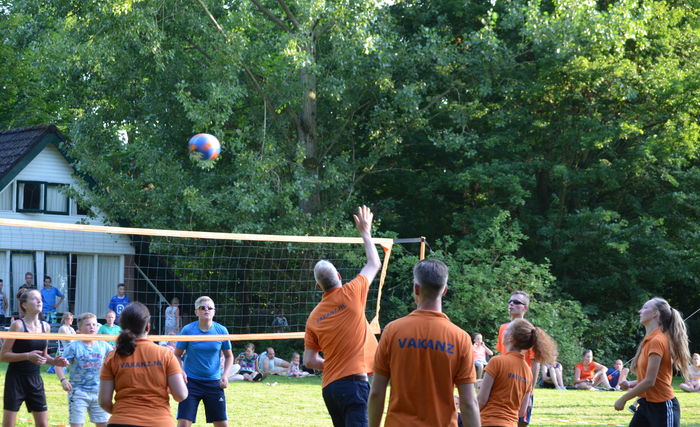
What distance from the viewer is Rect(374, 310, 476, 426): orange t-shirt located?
4.63 meters

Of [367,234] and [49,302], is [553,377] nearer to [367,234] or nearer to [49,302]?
[49,302]

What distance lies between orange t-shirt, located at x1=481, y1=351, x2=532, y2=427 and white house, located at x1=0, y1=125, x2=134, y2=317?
61.4 feet

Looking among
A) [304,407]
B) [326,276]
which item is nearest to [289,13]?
[304,407]

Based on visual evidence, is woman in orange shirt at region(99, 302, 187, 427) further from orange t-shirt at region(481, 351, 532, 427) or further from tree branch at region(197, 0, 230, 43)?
tree branch at region(197, 0, 230, 43)

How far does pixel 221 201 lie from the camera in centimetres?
2014

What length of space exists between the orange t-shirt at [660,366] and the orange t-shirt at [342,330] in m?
2.14

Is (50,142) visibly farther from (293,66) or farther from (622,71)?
(622,71)

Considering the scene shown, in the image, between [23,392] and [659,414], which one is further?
[23,392]

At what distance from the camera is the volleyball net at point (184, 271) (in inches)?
791

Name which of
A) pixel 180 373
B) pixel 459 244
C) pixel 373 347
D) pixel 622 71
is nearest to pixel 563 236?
pixel 459 244

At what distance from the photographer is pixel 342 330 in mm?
6516

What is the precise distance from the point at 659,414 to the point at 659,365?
0.39 m

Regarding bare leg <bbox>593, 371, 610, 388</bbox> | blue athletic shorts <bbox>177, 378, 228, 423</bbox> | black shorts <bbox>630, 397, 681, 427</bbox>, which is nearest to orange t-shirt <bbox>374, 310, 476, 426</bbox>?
black shorts <bbox>630, 397, 681, 427</bbox>

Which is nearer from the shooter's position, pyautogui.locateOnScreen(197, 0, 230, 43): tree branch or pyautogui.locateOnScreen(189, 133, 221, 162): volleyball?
pyautogui.locateOnScreen(189, 133, 221, 162): volleyball
